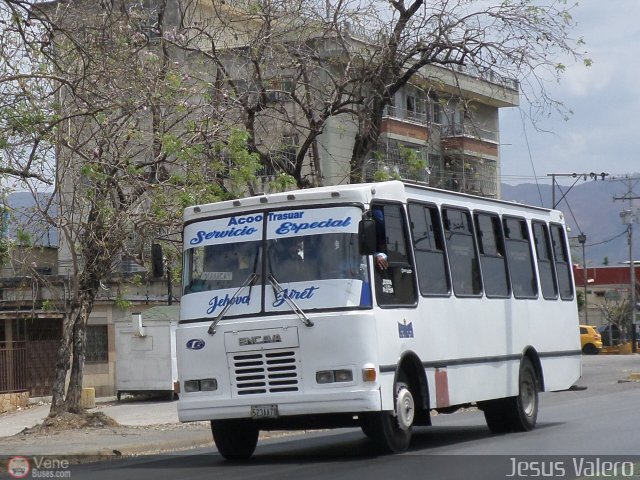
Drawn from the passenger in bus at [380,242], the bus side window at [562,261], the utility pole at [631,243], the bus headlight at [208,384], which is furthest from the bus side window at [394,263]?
the utility pole at [631,243]

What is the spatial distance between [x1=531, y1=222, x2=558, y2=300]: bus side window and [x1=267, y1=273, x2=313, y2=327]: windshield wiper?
599 cm

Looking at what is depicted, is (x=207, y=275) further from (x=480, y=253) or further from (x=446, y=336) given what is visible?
(x=480, y=253)

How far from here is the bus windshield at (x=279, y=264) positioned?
13383mm

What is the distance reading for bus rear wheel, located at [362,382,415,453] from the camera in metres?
13.4

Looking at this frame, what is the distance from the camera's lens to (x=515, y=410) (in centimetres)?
1673

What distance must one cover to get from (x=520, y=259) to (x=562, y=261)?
195 centimetres

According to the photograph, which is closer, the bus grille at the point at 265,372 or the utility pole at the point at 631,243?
the bus grille at the point at 265,372

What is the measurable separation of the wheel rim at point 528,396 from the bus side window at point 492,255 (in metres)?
1.41

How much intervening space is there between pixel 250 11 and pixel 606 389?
43.3 feet

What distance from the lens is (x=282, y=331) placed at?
43.8ft

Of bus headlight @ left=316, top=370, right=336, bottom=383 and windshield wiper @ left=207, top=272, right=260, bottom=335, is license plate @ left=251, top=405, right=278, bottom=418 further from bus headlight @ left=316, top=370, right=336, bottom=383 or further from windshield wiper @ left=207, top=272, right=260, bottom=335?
windshield wiper @ left=207, top=272, right=260, bottom=335

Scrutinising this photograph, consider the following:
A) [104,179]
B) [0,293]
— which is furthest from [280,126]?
[0,293]

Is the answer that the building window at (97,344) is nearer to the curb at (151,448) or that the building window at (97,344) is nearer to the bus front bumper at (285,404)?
the curb at (151,448)

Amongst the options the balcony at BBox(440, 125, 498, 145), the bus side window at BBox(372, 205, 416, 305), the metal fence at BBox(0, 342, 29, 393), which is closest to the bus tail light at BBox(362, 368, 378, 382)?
the bus side window at BBox(372, 205, 416, 305)
